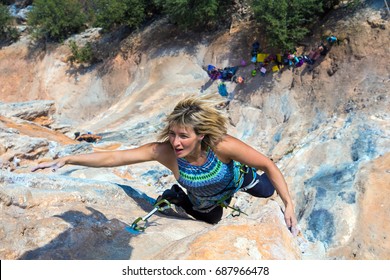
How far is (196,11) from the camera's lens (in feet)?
39.2

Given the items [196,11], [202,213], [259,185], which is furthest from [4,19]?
[259,185]

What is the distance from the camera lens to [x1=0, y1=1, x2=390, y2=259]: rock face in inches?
106

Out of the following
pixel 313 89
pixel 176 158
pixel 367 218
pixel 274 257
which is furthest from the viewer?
pixel 313 89

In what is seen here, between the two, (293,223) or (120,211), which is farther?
(120,211)

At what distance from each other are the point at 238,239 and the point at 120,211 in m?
1.41

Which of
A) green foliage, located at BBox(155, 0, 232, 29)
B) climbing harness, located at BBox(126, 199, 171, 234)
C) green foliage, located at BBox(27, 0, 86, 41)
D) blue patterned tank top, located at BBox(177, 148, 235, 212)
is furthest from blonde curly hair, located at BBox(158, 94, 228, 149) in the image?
green foliage, located at BBox(27, 0, 86, 41)

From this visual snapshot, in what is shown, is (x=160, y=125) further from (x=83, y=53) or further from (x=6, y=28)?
(x=6, y=28)

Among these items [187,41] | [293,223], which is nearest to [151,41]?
[187,41]

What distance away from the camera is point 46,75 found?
15.6 metres

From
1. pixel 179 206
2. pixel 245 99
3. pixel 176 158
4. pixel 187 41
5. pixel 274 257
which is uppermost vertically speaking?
pixel 176 158

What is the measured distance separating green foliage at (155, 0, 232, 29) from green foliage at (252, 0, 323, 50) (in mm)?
2390

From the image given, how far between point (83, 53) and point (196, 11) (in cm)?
521

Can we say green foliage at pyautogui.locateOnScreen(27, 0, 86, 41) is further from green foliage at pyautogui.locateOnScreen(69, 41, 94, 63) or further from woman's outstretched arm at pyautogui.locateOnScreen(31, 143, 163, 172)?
woman's outstretched arm at pyautogui.locateOnScreen(31, 143, 163, 172)

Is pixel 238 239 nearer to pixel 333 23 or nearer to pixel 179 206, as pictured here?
pixel 179 206
